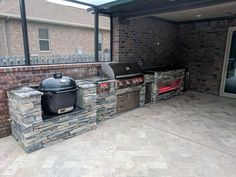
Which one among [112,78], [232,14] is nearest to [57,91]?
[112,78]

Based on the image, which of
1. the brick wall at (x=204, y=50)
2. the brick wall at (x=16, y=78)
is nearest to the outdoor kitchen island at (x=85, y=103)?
the brick wall at (x=16, y=78)

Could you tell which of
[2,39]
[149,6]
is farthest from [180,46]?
[2,39]

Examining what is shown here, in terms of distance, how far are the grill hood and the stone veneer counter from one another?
1.00 metres

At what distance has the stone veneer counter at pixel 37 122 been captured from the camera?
269 cm

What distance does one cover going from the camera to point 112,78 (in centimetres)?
432

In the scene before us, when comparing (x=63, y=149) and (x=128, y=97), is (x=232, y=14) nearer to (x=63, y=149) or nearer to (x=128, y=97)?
(x=128, y=97)

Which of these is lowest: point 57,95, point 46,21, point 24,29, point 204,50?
point 57,95

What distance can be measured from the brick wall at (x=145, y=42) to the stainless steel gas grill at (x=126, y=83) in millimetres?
669

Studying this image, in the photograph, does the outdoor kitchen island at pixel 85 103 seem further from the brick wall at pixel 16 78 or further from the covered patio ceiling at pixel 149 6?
the covered patio ceiling at pixel 149 6

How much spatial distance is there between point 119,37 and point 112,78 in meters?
1.38

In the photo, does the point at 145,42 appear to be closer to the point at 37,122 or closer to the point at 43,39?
the point at 37,122

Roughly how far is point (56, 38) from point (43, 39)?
0.64m

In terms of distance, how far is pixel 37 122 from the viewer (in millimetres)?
2789

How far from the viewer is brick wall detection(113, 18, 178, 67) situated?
5.08 metres
